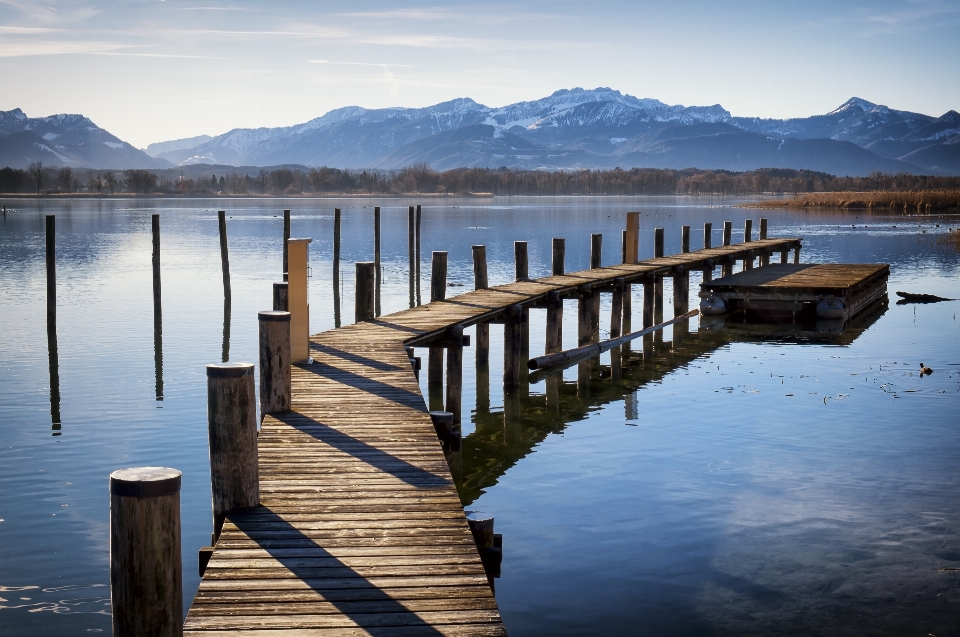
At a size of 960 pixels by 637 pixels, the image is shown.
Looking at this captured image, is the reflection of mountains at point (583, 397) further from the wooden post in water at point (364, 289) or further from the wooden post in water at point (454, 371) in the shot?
the wooden post in water at point (364, 289)

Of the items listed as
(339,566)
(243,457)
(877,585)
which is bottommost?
(877,585)

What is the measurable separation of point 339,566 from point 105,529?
19.3ft

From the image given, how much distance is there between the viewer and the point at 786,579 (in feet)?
32.2

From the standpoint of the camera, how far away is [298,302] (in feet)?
44.8

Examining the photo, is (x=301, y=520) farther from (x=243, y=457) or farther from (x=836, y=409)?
(x=836, y=409)

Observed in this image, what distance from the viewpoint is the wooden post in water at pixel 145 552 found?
4.87 metres

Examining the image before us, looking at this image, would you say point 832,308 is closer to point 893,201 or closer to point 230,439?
point 230,439

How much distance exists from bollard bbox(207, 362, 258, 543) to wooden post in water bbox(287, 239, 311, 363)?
6.15 metres

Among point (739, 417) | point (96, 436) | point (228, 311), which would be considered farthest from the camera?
point (228, 311)

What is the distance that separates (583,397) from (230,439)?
487 inches

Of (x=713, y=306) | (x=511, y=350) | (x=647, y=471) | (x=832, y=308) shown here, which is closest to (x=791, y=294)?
(x=832, y=308)

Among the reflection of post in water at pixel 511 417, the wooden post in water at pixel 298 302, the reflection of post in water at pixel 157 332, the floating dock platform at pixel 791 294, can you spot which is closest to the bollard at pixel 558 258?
the floating dock platform at pixel 791 294

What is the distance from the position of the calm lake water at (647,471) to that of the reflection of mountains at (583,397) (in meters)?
0.08

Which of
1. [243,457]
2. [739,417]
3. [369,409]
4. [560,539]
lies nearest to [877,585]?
[560,539]
